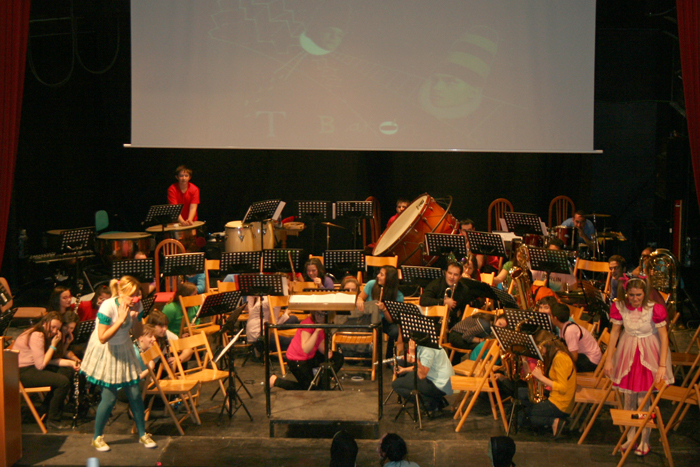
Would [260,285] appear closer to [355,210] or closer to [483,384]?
[483,384]

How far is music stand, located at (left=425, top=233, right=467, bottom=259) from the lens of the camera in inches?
321

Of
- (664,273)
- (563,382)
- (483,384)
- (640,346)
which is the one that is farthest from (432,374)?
(664,273)

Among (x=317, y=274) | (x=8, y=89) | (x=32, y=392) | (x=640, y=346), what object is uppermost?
(x=8, y=89)

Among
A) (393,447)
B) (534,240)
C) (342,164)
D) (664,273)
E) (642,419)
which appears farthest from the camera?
(342,164)

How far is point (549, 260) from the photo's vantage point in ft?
24.7

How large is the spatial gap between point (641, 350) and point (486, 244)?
2760 millimetres

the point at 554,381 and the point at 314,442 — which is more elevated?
the point at 554,381

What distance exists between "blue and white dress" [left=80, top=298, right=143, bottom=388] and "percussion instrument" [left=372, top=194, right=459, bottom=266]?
4337mm

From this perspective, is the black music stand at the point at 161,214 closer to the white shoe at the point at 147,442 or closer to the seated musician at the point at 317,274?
the seated musician at the point at 317,274

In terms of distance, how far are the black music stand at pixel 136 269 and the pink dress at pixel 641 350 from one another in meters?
4.64

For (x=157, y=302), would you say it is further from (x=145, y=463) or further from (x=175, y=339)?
(x=145, y=463)

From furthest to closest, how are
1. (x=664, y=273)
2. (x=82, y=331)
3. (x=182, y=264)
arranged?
(x=664, y=273) → (x=182, y=264) → (x=82, y=331)

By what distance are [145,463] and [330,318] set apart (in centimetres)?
225

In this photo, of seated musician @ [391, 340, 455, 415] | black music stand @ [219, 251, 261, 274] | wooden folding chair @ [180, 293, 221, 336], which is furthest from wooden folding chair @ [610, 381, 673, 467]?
black music stand @ [219, 251, 261, 274]
